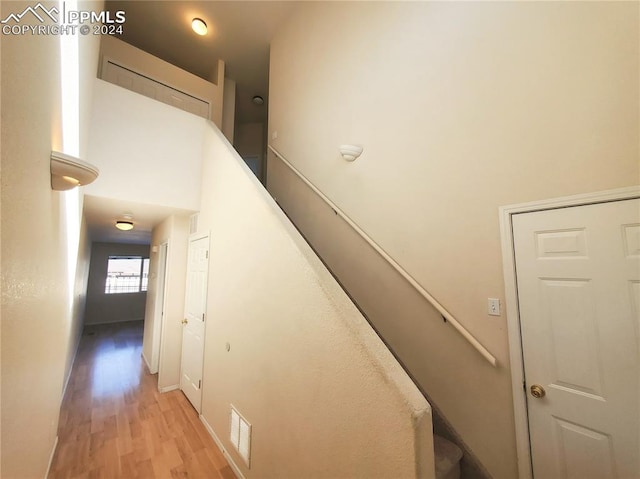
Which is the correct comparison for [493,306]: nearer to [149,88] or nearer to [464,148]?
[464,148]

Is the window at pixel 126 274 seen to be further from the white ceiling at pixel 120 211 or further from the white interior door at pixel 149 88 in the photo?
the white interior door at pixel 149 88

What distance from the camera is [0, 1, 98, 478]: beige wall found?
71cm

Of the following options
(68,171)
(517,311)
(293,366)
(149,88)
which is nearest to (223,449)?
(293,366)

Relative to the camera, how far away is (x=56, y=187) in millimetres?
1190

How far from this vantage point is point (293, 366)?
56.1 inches

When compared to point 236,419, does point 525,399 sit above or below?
above

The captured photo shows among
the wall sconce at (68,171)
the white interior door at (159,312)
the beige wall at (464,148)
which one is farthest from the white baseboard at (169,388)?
the wall sconce at (68,171)

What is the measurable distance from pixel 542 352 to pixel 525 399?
30 centimetres

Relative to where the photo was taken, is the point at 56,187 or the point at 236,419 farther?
the point at 236,419

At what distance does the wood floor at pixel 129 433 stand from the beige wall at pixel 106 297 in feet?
15.1

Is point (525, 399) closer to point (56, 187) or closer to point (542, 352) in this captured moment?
point (542, 352)

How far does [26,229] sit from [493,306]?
7.61 ft

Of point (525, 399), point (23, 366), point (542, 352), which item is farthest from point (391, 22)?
point (23, 366)

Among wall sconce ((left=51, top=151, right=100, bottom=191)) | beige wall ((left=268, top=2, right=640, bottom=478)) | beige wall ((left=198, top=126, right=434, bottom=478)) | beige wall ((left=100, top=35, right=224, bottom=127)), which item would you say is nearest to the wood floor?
beige wall ((left=198, top=126, right=434, bottom=478))
